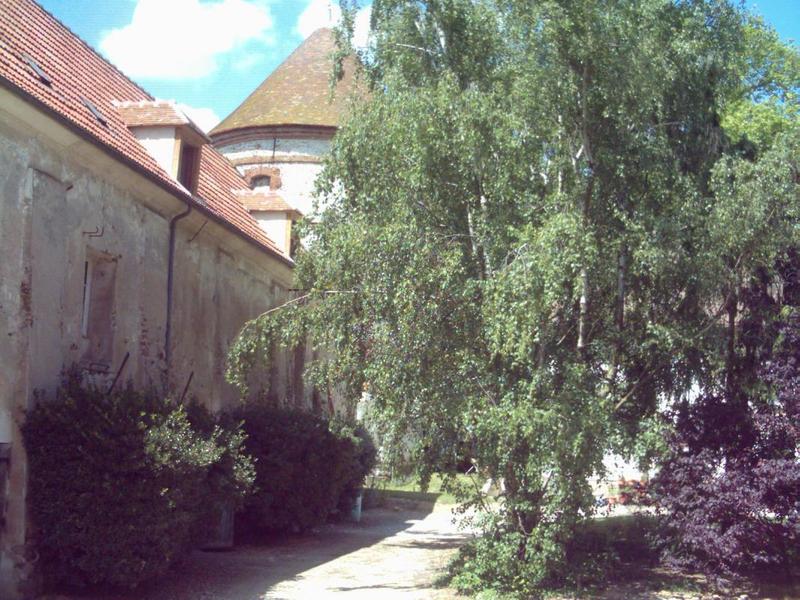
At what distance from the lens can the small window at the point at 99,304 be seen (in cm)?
1241

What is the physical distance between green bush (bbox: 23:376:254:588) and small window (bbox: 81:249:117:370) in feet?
6.47

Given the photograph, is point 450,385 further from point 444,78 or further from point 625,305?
point 444,78

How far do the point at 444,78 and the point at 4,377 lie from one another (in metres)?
6.40

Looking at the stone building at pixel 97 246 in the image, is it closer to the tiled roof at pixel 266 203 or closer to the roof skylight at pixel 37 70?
the roof skylight at pixel 37 70

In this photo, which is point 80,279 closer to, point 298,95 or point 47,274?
point 47,274

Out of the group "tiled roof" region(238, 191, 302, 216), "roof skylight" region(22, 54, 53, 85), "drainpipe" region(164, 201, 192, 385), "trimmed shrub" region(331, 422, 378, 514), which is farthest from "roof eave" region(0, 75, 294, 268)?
"trimmed shrub" region(331, 422, 378, 514)

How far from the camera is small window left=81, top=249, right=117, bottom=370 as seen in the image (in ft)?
40.7

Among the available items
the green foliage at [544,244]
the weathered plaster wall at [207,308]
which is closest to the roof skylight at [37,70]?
the weathered plaster wall at [207,308]

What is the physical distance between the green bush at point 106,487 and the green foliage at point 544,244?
9.18 ft

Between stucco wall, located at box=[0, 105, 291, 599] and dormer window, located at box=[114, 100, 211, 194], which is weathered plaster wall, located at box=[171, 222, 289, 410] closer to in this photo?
stucco wall, located at box=[0, 105, 291, 599]

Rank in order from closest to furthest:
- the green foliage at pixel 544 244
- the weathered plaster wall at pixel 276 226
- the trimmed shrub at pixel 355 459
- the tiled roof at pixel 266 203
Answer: the green foliage at pixel 544 244
the trimmed shrub at pixel 355 459
the tiled roof at pixel 266 203
the weathered plaster wall at pixel 276 226

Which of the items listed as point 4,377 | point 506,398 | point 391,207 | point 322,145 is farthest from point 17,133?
point 322,145

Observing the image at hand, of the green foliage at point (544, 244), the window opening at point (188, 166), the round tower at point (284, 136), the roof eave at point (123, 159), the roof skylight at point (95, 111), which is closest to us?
the roof eave at point (123, 159)

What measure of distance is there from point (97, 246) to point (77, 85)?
3390mm
